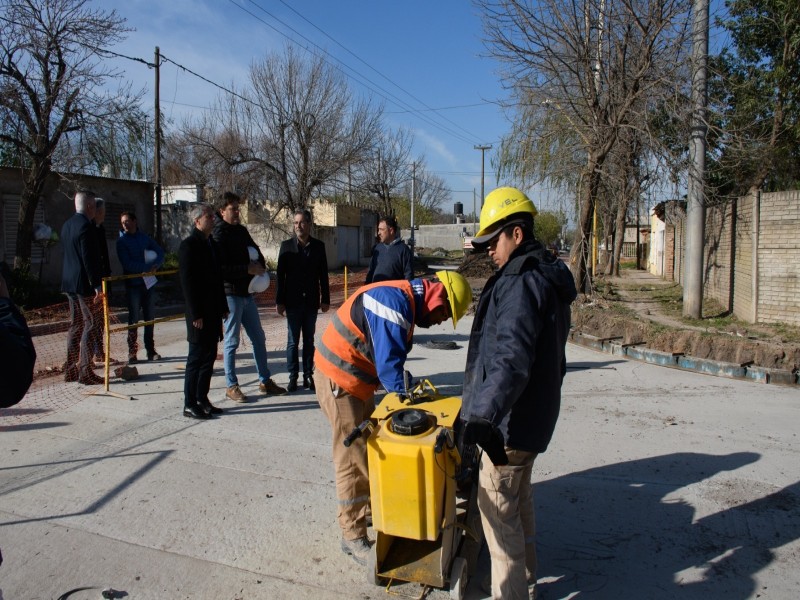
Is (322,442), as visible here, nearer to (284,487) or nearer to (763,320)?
(284,487)

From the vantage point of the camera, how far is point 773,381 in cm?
693

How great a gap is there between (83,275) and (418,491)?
206 inches

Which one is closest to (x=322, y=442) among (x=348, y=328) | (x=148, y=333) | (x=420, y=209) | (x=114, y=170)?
(x=348, y=328)

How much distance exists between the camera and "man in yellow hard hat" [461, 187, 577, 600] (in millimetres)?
2418

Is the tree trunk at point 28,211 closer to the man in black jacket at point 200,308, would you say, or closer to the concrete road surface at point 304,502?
the concrete road surface at point 304,502

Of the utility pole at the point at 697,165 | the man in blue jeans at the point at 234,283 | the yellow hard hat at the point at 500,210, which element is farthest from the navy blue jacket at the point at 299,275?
the utility pole at the point at 697,165

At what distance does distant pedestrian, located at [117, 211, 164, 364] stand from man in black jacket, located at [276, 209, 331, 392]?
2.27 m

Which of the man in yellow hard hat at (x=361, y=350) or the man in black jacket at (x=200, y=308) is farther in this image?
the man in black jacket at (x=200, y=308)

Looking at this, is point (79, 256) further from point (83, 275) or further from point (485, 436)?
point (485, 436)

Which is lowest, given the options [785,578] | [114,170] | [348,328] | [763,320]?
[785,578]

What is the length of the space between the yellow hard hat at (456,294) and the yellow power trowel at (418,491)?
1.45 feet

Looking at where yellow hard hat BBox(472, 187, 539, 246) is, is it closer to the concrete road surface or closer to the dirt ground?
the concrete road surface

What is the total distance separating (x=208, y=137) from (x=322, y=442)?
23320 mm

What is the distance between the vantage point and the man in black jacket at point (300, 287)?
6.41 metres
